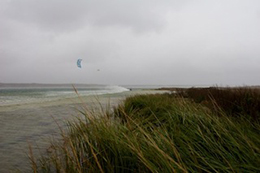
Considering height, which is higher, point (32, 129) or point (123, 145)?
point (123, 145)

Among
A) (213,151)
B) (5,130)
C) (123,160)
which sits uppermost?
(213,151)

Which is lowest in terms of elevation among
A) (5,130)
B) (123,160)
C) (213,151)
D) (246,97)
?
(5,130)

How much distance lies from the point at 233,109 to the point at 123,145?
338cm

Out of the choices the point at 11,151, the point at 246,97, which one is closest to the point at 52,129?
the point at 11,151

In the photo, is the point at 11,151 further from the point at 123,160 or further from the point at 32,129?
the point at 123,160

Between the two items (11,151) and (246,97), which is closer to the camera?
(11,151)

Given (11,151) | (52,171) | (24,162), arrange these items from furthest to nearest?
1. (11,151)
2. (24,162)
3. (52,171)

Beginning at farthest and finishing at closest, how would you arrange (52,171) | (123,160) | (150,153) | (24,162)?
(24,162) → (52,171) → (123,160) → (150,153)

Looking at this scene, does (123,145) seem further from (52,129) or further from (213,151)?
(52,129)

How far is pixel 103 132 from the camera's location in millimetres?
2197

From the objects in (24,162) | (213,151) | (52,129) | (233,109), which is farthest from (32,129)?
(233,109)

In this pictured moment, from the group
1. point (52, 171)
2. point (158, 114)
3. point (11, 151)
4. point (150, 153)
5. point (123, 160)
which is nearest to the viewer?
point (150, 153)

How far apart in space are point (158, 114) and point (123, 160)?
2527 mm

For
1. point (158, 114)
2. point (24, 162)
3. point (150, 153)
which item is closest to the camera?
point (150, 153)
